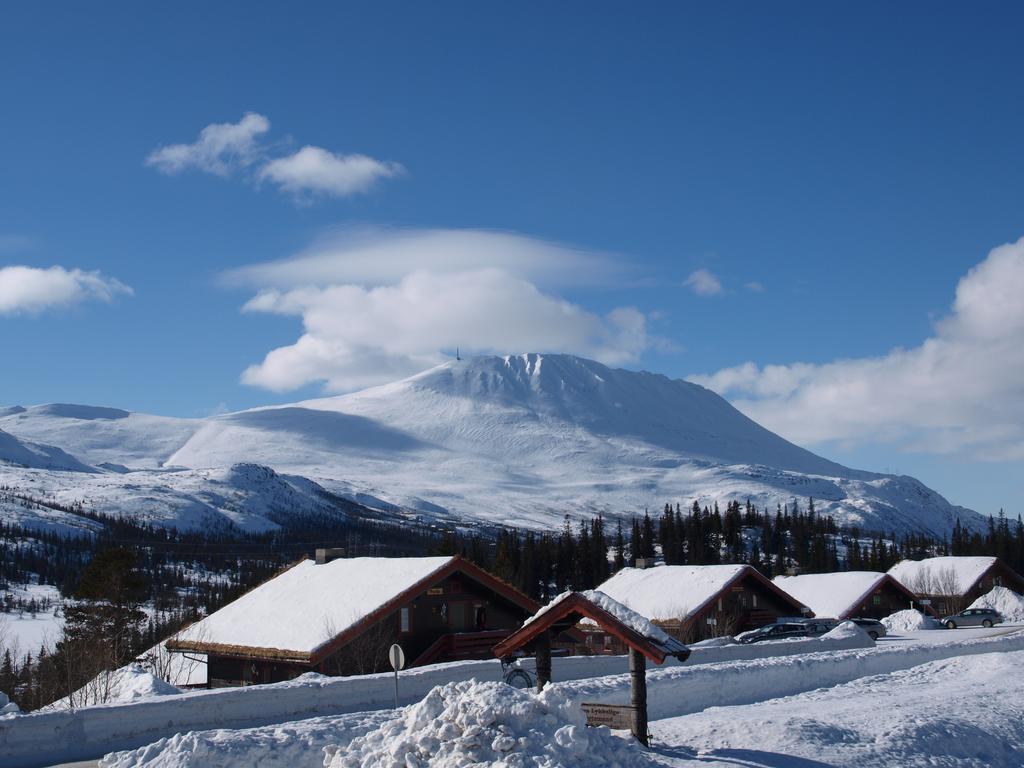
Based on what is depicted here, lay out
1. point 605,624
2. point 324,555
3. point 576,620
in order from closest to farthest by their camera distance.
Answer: point 605,624, point 576,620, point 324,555

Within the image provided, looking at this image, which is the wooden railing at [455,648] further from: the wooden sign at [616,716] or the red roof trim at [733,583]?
the wooden sign at [616,716]

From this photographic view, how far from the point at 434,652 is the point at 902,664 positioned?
53.6 feet

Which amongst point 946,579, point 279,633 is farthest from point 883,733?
point 946,579

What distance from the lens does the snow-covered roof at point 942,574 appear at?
241ft

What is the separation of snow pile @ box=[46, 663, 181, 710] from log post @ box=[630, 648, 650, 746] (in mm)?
12807

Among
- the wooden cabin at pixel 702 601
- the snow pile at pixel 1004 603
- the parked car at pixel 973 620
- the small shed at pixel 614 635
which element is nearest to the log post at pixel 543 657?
the small shed at pixel 614 635

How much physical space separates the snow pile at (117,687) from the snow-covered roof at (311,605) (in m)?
5.39

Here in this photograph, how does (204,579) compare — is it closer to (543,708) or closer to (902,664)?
(902,664)

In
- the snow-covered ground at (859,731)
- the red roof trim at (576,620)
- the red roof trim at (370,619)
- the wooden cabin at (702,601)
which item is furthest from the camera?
the wooden cabin at (702,601)

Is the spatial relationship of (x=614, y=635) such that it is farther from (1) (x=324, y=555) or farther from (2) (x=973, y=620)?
(2) (x=973, y=620)

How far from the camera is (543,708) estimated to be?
16797 mm

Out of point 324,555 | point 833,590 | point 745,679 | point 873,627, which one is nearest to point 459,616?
point 324,555

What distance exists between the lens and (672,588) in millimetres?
53594

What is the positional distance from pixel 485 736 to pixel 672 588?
38861 millimetres
